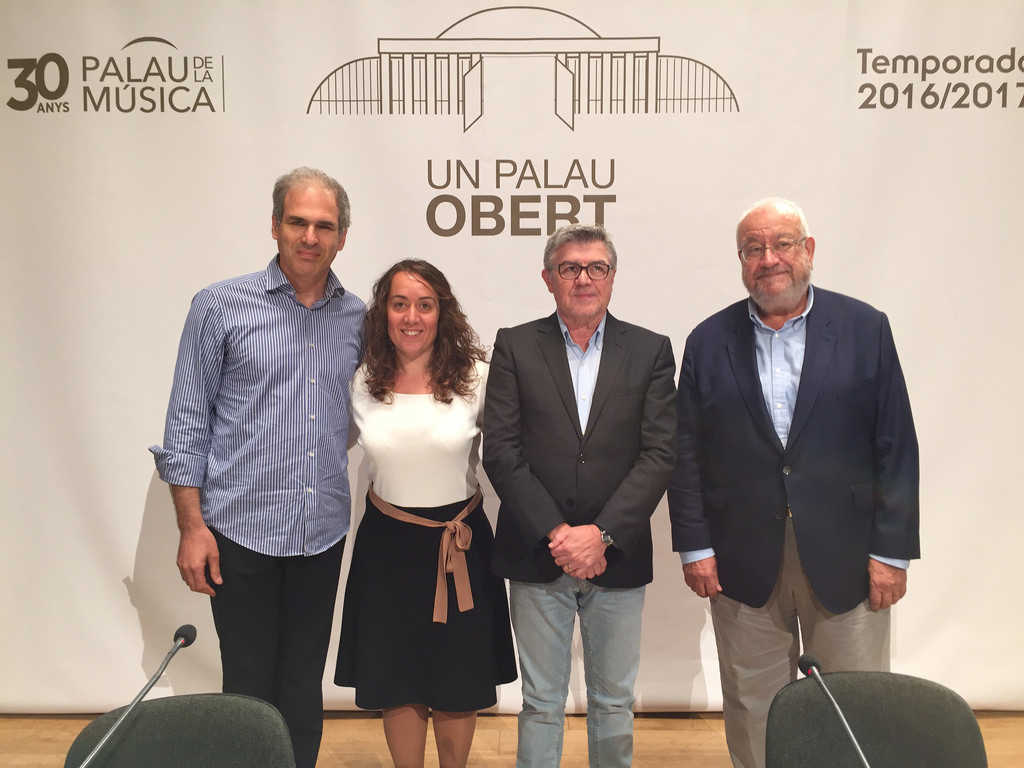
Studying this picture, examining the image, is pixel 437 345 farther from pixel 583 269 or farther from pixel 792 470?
pixel 792 470

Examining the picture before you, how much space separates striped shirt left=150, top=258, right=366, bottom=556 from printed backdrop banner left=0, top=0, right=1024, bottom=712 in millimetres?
879

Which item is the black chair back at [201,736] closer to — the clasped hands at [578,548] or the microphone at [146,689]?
the microphone at [146,689]

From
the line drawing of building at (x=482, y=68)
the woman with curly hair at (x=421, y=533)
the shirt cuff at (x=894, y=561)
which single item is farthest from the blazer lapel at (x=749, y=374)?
the line drawing of building at (x=482, y=68)

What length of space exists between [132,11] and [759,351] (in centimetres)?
250

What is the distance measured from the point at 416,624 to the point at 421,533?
0.26m

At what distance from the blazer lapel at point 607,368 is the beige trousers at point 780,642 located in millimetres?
570

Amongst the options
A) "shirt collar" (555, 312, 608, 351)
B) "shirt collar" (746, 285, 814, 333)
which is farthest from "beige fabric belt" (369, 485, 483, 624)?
"shirt collar" (746, 285, 814, 333)

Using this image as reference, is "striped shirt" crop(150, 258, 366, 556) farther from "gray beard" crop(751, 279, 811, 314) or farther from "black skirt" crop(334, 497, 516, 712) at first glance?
"gray beard" crop(751, 279, 811, 314)

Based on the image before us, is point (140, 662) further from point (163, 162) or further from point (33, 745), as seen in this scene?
point (163, 162)

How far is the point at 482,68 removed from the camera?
2.93 meters

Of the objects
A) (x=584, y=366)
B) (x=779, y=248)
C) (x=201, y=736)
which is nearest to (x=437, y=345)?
(x=584, y=366)

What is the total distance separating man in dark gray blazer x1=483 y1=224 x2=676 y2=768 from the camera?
204cm

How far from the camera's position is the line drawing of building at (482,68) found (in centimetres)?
292

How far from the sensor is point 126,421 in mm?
3057
